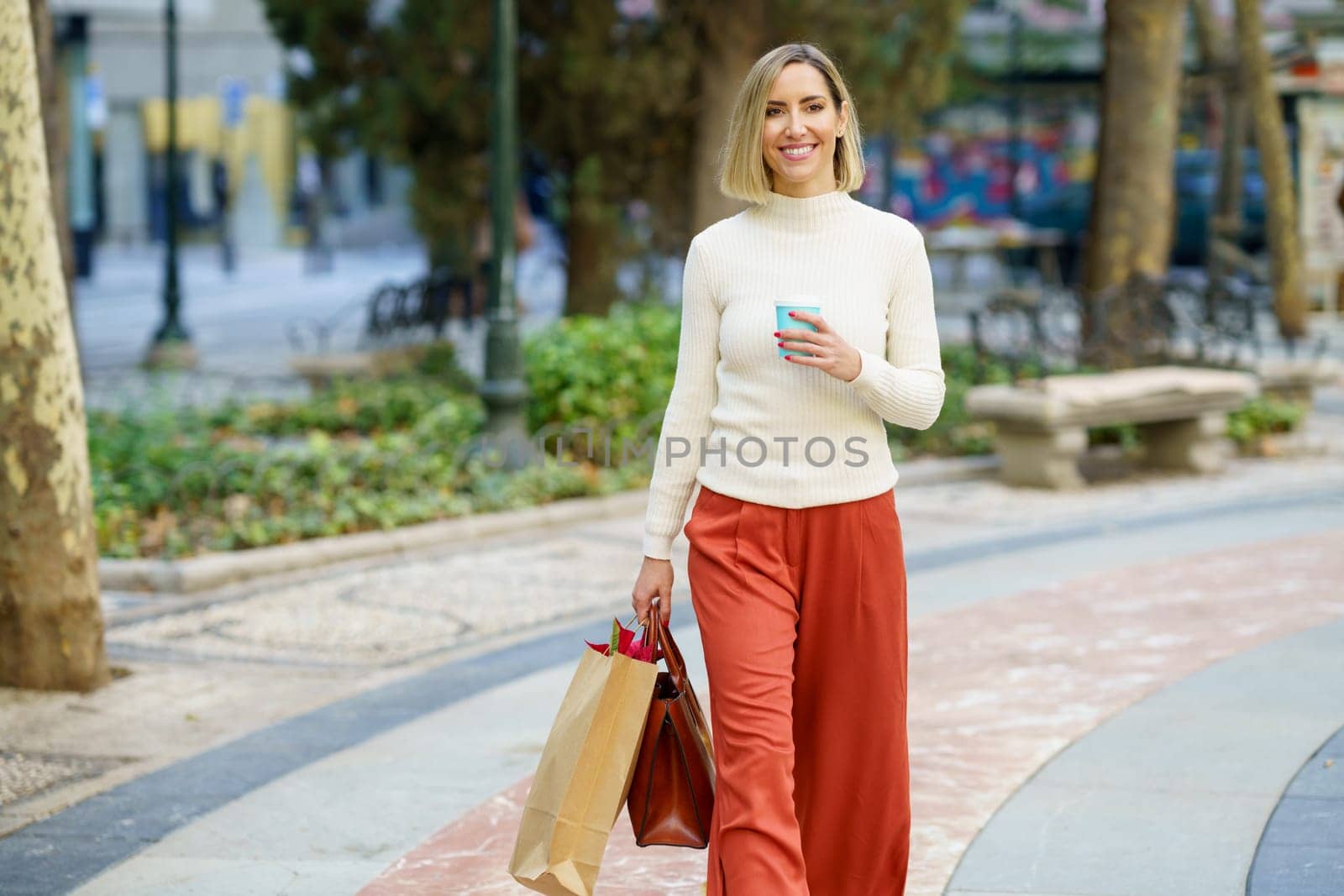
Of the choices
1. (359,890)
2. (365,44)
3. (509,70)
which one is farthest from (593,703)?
(365,44)

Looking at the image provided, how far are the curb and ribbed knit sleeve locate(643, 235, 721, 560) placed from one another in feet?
15.2

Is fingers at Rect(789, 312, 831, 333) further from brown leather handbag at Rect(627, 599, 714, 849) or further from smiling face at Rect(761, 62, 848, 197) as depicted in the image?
brown leather handbag at Rect(627, 599, 714, 849)

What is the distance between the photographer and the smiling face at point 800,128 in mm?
3373

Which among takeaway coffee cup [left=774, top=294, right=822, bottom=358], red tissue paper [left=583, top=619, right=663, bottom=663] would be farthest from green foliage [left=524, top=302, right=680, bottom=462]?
takeaway coffee cup [left=774, top=294, right=822, bottom=358]

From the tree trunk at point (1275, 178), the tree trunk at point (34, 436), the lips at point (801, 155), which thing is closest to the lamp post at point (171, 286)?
the tree trunk at point (34, 436)

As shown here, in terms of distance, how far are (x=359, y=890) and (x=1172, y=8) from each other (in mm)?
10534

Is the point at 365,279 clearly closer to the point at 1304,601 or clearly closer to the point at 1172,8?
the point at 1172,8

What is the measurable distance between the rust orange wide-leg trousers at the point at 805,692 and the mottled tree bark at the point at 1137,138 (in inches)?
398

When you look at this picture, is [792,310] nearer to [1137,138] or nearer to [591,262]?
[1137,138]

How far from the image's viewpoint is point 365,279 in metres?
34.9

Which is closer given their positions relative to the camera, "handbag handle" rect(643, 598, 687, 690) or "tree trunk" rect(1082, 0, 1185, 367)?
"handbag handle" rect(643, 598, 687, 690)

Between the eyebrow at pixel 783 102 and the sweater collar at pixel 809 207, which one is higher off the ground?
the eyebrow at pixel 783 102

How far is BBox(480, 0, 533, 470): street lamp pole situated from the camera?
10180mm

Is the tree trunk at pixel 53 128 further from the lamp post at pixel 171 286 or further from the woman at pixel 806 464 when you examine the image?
the woman at pixel 806 464
